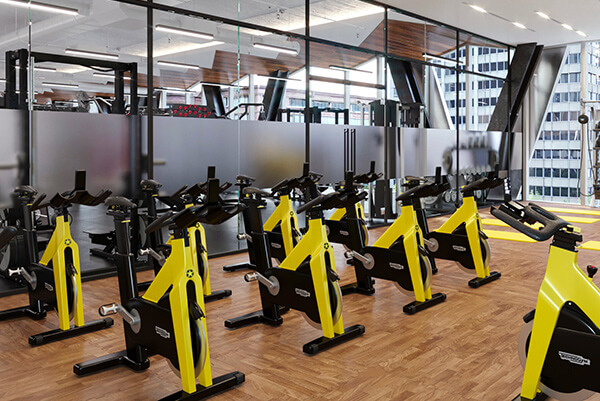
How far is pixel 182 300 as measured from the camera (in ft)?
8.20

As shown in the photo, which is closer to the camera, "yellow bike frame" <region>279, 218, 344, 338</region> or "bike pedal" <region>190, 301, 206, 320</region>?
"bike pedal" <region>190, 301, 206, 320</region>

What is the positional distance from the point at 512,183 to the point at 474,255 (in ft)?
24.7

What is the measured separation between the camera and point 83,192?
11.4 feet

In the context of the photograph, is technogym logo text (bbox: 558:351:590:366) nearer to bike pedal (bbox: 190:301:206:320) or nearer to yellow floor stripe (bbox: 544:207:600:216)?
bike pedal (bbox: 190:301:206:320)

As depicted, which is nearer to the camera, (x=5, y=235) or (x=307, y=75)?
(x=5, y=235)

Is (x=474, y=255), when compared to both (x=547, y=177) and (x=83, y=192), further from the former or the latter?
(x=547, y=177)

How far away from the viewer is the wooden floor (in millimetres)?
2717

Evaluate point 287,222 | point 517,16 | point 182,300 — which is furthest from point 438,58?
point 182,300

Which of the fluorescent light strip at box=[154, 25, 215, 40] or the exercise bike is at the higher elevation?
the fluorescent light strip at box=[154, 25, 215, 40]

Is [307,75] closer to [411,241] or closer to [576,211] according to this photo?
[411,241]

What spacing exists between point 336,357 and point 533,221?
1380mm

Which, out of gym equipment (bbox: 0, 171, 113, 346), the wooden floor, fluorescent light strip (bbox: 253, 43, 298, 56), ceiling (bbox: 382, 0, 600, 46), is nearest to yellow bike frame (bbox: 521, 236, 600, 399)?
the wooden floor

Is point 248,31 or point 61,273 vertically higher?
point 248,31

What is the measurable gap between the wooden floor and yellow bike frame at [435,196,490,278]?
1.10ft
